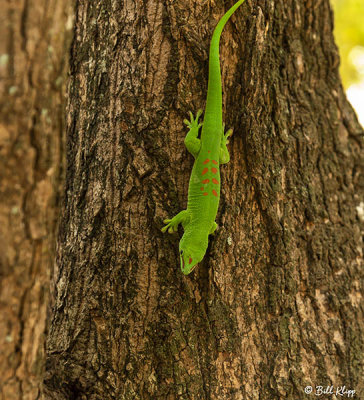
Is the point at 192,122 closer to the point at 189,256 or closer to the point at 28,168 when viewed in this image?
the point at 189,256

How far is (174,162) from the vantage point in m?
2.38

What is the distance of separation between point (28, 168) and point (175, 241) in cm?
126

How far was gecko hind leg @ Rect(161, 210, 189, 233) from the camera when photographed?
230 cm

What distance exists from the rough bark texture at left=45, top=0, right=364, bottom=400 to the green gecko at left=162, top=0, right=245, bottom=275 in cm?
6

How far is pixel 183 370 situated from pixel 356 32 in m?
7.76

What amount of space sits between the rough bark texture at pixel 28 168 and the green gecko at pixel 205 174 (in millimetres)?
1030

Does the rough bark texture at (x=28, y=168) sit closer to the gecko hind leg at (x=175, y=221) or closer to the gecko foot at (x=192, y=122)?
the gecko hind leg at (x=175, y=221)

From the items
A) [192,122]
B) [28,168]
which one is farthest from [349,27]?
[28,168]

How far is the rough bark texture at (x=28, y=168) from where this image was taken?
115 cm

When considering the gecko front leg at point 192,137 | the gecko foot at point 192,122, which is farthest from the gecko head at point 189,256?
the gecko foot at point 192,122

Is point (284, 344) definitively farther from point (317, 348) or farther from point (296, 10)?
point (296, 10)

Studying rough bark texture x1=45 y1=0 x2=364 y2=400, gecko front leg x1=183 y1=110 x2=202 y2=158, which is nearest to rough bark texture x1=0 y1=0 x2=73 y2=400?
rough bark texture x1=45 y1=0 x2=364 y2=400

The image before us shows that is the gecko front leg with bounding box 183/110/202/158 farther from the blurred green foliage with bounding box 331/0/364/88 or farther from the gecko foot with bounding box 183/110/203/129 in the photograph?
the blurred green foliage with bounding box 331/0/364/88

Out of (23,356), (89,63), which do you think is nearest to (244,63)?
(89,63)
